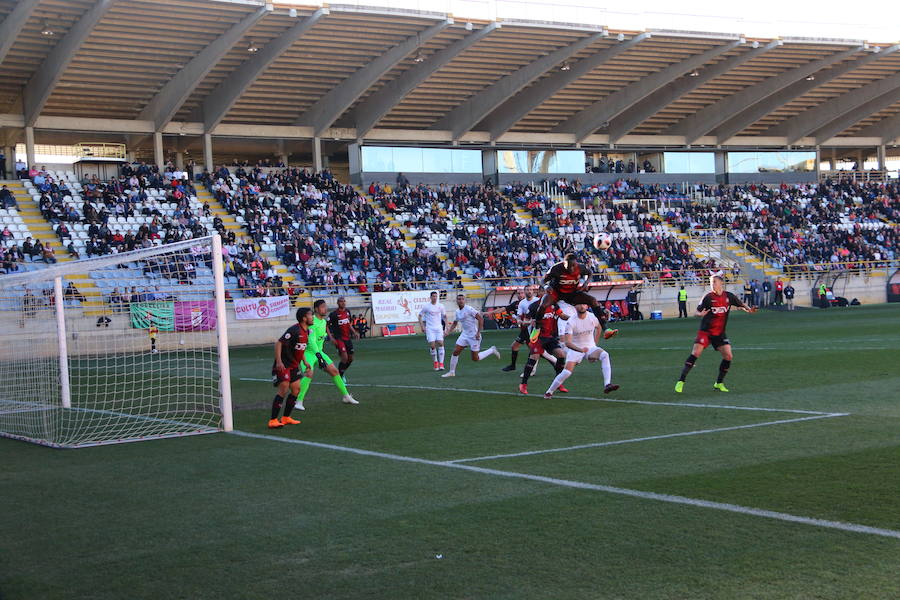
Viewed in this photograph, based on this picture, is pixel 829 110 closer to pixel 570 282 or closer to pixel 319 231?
pixel 319 231

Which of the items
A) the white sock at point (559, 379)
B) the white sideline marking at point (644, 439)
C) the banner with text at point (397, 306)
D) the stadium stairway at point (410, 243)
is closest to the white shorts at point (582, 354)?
the white sock at point (559, 379)

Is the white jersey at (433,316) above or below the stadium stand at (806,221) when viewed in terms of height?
below

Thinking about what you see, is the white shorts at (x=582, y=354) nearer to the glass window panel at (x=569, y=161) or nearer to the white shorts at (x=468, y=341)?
the white shorts at (x=468, y=341)

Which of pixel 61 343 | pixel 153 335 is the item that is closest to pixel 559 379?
pixel 61 343

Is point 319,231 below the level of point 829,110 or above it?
below

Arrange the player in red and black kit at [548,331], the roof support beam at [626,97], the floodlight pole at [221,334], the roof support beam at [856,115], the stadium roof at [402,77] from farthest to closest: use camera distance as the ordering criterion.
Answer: the roof support beam at [856,115], the roof support beam at [626,97], the stadium roof at [402,77], the player in red and black kit at [548,331], the floodlight pole at [221,334]

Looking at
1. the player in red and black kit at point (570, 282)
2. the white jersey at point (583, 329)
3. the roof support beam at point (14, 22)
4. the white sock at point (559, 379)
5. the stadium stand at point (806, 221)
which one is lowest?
the white sock at point (559, 379)

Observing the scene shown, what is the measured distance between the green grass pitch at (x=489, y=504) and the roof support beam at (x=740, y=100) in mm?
40257

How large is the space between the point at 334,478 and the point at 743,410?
5682 millimetres

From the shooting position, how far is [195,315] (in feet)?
66.8

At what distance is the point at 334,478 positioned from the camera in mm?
8766

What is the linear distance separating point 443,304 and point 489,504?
A: 110 feet

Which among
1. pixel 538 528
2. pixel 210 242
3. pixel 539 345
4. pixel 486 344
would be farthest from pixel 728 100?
pixel 538 528

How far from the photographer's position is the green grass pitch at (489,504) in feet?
17.9
